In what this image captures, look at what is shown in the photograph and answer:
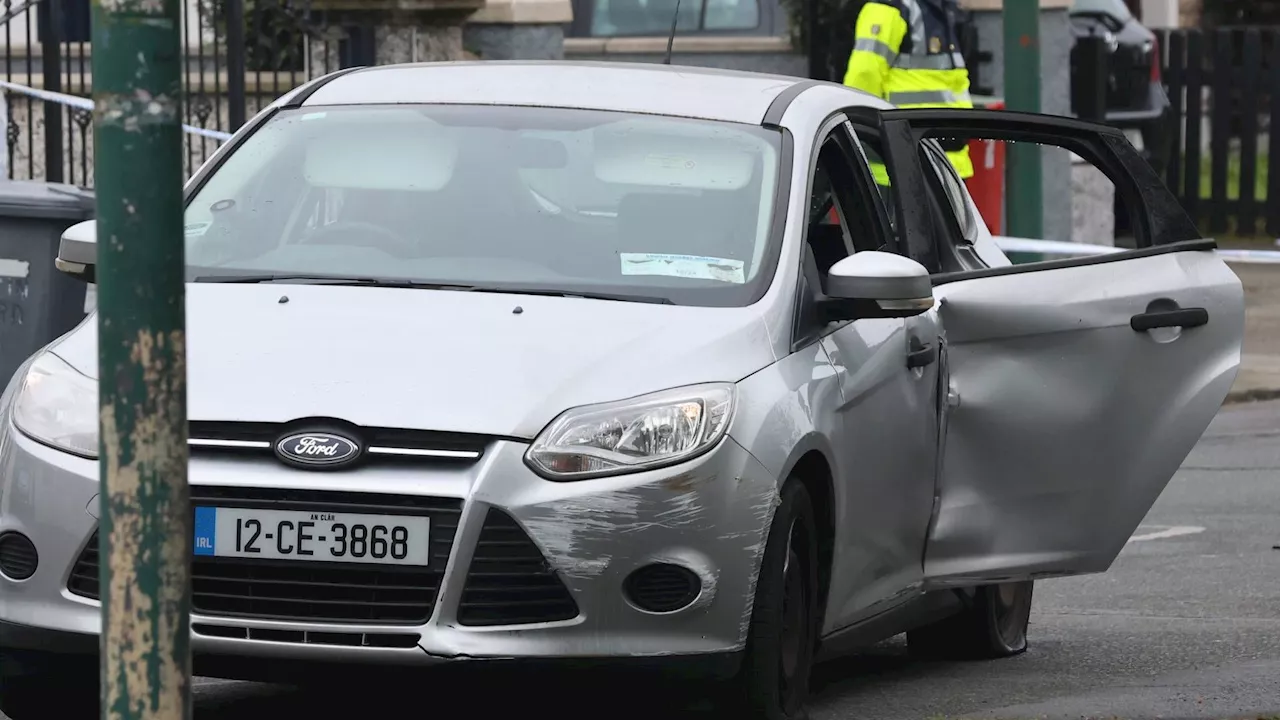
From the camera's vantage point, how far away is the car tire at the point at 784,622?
5.25m

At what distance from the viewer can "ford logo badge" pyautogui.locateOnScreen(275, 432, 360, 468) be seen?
494 centimetres

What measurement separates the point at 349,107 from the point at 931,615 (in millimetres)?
1860

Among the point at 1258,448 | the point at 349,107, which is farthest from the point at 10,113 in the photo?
the point at 349,107

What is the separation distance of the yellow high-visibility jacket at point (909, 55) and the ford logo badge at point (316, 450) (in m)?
7.23

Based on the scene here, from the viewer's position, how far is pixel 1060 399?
649 cm

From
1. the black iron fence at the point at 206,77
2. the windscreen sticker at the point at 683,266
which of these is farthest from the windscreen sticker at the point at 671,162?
the black iron fence at the point at 206,77

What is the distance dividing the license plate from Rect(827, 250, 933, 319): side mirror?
3.98 feet

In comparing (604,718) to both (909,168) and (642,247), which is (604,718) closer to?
(642,247)

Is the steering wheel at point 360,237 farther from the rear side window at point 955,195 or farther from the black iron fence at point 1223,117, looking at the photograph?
the black iron fence at point 1223,117

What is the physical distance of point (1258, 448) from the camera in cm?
1217

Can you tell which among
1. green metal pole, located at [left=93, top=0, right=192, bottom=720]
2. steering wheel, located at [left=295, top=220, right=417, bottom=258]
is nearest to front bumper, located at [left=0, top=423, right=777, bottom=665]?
steering wheel, located at [left=295, top=220, right=417, bottom=258]

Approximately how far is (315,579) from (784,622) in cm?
101

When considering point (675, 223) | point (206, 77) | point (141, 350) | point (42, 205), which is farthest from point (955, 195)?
point (206, 77)

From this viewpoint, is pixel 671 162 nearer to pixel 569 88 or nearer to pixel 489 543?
pixel 569 88
